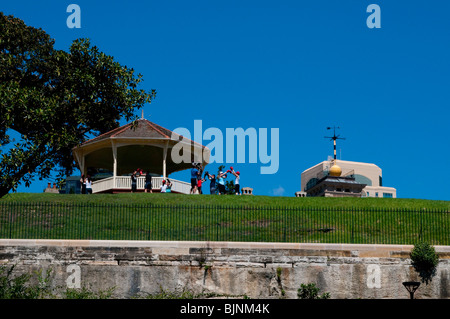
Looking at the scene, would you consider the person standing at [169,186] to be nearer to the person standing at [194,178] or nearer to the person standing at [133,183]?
the person standing at [133,183]

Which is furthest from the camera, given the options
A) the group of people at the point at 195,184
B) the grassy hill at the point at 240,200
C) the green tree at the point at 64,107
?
the group of people at the point at 195,184

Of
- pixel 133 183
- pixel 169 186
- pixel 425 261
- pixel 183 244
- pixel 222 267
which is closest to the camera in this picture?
pixel 222 267

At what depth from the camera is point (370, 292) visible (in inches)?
969

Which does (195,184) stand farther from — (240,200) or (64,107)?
(64,107)

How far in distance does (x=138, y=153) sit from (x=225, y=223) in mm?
18516

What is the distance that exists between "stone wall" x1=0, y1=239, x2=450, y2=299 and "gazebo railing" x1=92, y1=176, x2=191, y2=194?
15050mm

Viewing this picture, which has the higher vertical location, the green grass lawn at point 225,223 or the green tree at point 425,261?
the green grass lawn at point 225,223

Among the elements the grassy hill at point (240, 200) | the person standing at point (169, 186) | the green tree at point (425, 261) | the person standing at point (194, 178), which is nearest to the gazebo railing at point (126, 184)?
the person standing at point (169, 186)

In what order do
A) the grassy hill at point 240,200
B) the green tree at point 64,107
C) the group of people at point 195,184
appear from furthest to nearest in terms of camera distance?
the group of people at point 195,184
the grassy hill at point 240,200
the green tree at point 64,107

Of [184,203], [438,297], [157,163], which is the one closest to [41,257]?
[184,203]

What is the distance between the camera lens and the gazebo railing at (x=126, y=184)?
131 ft

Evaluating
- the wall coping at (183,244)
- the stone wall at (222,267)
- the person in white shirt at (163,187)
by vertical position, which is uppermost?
the person in white shirt at (163,187)

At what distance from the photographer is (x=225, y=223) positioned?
2838 centimetres

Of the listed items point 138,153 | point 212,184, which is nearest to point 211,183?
point 212,184
